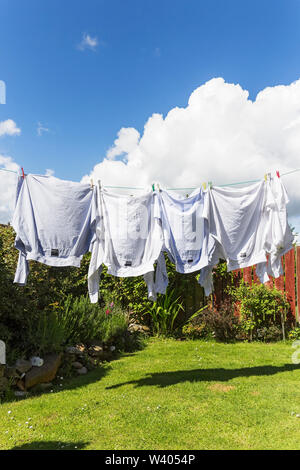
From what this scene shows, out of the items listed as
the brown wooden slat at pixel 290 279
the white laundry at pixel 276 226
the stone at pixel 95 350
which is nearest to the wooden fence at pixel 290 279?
the brown wooden slat at pixel 290 279

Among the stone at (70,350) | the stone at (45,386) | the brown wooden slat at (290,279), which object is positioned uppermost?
the brown wooden slat at (290,279)

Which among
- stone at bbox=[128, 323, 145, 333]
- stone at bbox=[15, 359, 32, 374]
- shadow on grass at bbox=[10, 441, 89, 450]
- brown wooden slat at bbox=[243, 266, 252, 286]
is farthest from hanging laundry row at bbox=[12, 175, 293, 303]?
stone at bbox=[128, 323, 145, 333]

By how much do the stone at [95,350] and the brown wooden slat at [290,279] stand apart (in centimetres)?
399

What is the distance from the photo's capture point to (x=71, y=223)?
4.28m

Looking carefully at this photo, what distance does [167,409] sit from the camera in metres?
3.68

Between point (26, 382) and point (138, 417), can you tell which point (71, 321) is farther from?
point (138, 417)

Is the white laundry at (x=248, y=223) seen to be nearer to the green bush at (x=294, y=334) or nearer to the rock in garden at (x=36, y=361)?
the rock in garden at (x=36, y=361)

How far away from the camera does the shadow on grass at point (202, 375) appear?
15.1ft

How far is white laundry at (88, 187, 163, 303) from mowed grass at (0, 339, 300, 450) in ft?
3.97

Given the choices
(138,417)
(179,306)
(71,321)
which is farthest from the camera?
(179,306)

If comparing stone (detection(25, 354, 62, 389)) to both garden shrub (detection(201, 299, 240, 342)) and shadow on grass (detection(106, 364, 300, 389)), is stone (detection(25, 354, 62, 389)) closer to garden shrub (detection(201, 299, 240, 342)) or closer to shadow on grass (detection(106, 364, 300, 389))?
shadow on grass (detection(106, 364, 300, 389))
